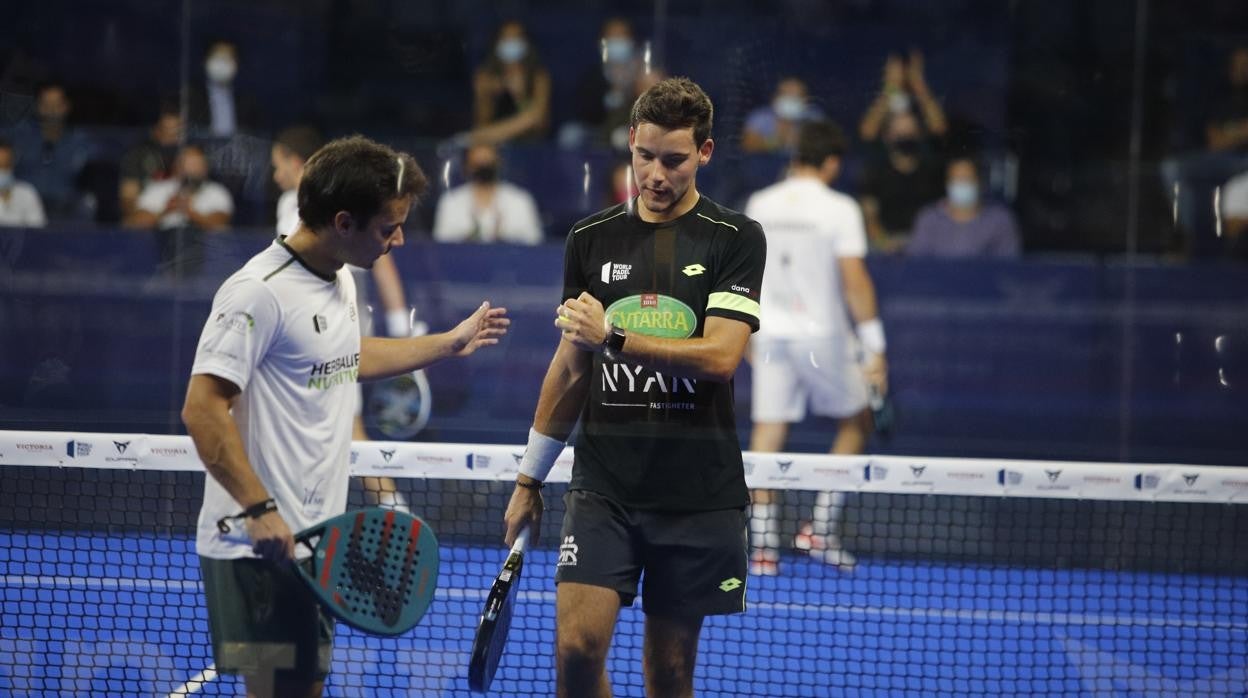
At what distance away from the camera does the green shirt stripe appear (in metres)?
3.11

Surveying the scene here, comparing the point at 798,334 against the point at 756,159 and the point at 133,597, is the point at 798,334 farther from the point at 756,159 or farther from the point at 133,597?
the point at 133,597

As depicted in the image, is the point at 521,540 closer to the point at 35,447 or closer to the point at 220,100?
the point at 35,447

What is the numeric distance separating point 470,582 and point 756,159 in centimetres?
223

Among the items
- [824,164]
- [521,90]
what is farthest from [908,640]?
[521,90]

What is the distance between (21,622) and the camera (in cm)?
507

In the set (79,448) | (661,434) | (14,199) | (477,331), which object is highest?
(14,199)

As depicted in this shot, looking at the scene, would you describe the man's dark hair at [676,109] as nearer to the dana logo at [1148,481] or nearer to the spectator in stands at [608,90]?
the dana logo at [1148,481]

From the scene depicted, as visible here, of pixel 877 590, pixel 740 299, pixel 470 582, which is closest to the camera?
pixel 740 299

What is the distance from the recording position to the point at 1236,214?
662cm

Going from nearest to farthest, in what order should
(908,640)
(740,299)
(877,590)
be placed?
(740,299) < (908,640) < (877,590)

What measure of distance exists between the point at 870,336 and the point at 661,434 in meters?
3.37

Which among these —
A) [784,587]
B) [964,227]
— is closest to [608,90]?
[964,227]

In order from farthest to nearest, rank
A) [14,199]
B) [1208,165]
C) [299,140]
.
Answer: [1208,165] → [299,140] → [14,199]

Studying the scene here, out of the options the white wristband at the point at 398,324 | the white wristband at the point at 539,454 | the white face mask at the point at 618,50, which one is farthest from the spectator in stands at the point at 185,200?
the white wristband at the point at 539,454
